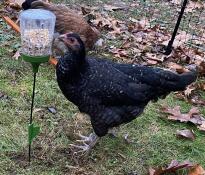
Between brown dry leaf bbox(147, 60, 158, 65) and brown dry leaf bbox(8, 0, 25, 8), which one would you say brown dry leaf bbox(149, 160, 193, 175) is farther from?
brown dry leaf bbox(8, 0, 25, 8)

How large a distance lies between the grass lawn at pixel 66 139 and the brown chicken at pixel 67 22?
84 cm

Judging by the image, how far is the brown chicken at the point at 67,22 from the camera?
5629 mm

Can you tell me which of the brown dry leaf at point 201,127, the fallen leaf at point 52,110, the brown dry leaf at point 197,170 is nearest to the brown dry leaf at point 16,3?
the fallen leaf at point 52,110

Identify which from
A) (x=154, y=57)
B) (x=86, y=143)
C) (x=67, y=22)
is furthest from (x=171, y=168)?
(x=67, y=22)

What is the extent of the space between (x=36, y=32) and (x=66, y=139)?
3.93ft

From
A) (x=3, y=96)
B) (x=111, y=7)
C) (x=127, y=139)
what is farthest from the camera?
(x=111, y=7)

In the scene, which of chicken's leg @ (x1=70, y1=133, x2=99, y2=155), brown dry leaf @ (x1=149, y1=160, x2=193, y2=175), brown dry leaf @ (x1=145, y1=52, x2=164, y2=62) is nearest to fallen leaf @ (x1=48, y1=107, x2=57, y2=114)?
chicken's leg @ (x1=70, y1=133, x2=99, y2=155)

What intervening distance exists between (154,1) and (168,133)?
397 centimetres

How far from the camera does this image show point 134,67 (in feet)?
13.2

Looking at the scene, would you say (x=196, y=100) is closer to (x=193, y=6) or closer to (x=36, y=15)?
(x=36, y=15)

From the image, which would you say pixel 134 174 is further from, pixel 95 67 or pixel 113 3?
pixel 113 3

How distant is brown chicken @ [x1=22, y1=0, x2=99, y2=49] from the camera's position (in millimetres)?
5629

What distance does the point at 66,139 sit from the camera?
4145 millimetres

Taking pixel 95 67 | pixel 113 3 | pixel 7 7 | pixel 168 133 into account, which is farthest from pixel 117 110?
pixel 113 3
